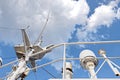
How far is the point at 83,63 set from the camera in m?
12.4

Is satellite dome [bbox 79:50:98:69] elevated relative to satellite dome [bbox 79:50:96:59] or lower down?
lower down

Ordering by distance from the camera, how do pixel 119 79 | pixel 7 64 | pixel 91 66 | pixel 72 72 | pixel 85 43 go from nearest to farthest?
pixel 119 79
pixel 85 43
pixel 91 66
pixel 7 64
pixel 72 72

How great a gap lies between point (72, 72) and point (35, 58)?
316 cm

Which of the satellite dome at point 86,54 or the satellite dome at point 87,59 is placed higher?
the satellite dome at point 86,54

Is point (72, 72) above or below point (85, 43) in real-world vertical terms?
below

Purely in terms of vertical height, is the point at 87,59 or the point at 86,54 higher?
the point at 86,54

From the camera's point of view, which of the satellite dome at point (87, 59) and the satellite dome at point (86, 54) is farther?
the satellite dome at point (86, 54)

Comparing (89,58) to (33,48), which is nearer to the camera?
(89,58)

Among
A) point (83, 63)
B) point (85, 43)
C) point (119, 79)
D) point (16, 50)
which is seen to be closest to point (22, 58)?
point (16, 50)

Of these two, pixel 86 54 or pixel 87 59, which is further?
pixel 86 54

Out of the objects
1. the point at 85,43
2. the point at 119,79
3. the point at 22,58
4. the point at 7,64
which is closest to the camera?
the point at 119,79

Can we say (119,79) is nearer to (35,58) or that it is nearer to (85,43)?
(85,43)

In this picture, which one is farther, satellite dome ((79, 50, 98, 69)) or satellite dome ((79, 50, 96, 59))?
satellite dome ((79, 50, 96, 59))

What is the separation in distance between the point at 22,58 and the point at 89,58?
5647mm
